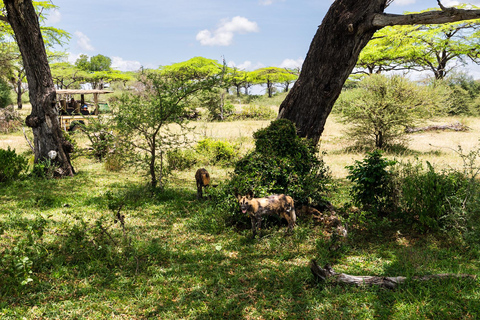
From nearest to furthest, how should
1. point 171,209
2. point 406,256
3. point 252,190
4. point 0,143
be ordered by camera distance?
point 406,256, point 252,190, point 171,209, point 0,143

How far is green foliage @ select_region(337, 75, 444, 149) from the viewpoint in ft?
41.0

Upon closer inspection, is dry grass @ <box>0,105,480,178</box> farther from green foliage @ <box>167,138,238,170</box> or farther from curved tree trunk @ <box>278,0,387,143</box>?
curved tree trunk @ <box>278,0,387,143</box>

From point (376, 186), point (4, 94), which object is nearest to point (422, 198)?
point (376, 186)

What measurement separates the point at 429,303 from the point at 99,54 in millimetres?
59746

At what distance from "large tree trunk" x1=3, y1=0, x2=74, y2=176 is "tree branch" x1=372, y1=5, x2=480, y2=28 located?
747 centimetres

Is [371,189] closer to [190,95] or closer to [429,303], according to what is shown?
[429,303]

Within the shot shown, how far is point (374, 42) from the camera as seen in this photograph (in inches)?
1185

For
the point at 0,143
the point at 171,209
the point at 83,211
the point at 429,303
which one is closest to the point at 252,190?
the point at 171,209

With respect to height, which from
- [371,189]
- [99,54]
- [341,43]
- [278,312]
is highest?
[99,54]

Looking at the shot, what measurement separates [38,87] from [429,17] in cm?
844

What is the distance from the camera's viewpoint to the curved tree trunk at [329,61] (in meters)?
5.90

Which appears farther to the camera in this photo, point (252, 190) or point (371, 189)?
point (371, 189)

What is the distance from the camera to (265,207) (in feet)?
15.3

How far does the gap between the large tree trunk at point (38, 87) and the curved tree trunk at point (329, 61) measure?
224 inches
